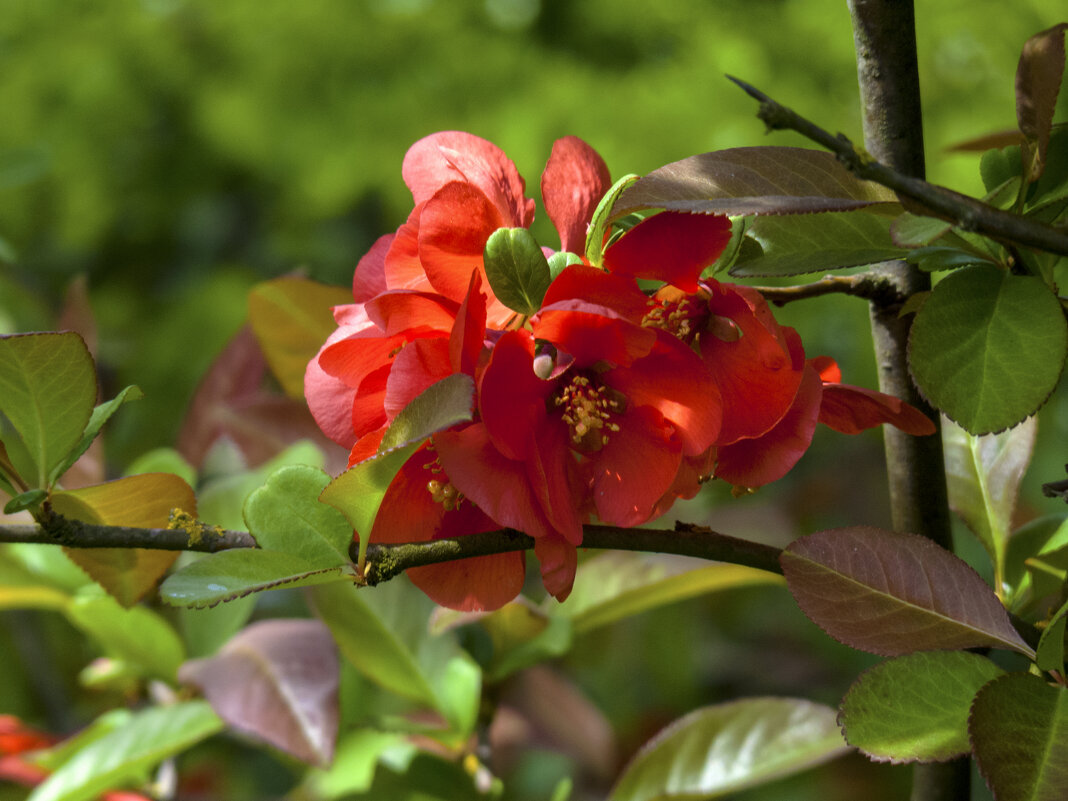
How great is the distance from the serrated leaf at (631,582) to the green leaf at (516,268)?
0.99 feet

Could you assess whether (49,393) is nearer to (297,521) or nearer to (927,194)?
(297,521)

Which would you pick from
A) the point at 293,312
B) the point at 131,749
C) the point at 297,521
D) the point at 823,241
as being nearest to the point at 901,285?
the point at 823,241

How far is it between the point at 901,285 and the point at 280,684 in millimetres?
417

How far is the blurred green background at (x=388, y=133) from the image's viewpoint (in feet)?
4.29

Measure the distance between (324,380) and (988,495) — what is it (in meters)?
0.35

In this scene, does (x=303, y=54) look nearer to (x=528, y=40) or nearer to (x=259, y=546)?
(x=528, y=40)

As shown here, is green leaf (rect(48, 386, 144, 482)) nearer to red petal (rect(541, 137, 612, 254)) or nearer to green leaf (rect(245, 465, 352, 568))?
green leaf (rect(245, 465, 352, 568))

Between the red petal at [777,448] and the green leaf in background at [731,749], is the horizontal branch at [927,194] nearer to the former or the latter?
the red petal at [777,448]

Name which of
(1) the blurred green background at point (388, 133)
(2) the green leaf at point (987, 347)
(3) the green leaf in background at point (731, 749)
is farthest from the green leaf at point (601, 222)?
(1) the blurred green background at point (388, 133)

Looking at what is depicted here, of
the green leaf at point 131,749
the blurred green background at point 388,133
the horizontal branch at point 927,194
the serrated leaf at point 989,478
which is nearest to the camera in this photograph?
the horizontal branch at point 927,194

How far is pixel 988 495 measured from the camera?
509 millimetres

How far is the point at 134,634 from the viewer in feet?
2.16

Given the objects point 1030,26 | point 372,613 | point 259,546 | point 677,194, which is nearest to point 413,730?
point 372,613

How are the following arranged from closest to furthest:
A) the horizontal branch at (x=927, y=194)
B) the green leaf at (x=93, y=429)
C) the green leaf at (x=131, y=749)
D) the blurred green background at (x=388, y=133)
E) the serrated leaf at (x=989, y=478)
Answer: the horizontal branch at (x=927, y=194), the green leaf at (x=93, y=429), the serrated leaf at (x=989, y=478), the green leaf at (x=131, y=749), the blurred green background at (x=388, y=133)
